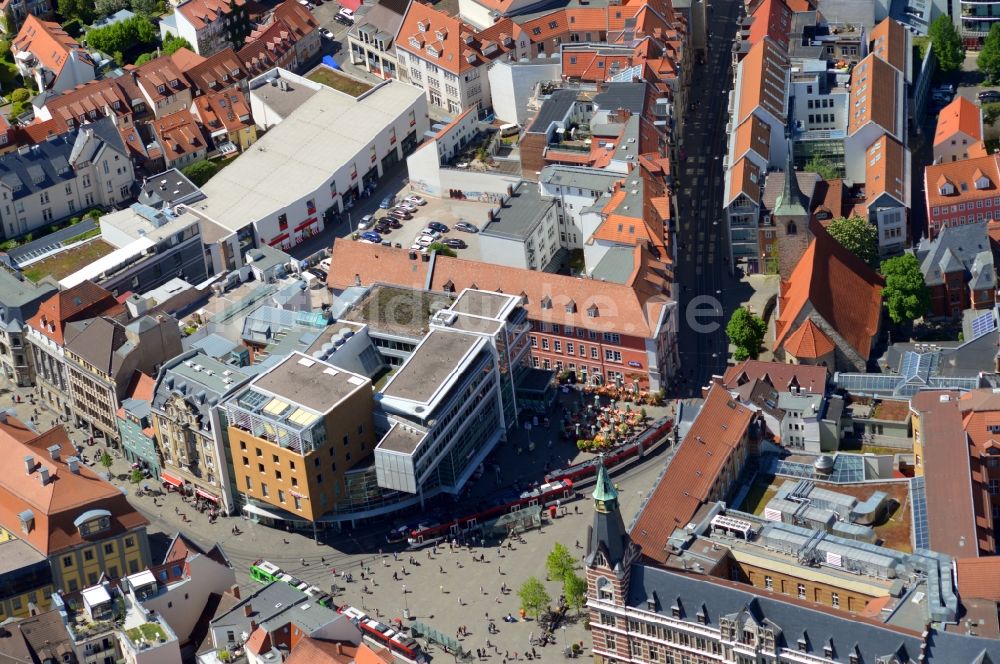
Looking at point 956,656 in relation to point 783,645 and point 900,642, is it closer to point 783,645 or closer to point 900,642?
point 900,642

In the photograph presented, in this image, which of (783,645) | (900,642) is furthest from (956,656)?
(783,645)

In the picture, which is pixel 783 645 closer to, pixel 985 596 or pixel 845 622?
pixel 845 622

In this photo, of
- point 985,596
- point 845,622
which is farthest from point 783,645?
point 985,596
